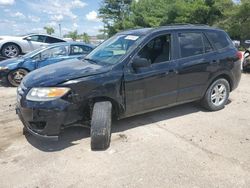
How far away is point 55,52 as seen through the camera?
9078 mm

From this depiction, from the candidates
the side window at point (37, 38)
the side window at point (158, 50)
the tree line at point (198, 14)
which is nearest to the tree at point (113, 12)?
the tree line at point (198, 14)

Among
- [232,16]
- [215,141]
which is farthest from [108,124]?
[232,16]

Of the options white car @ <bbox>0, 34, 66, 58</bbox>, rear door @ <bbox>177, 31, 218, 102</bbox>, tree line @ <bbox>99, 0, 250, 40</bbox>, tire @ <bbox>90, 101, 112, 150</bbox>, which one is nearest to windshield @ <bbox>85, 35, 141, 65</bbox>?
tire @ <bbox>90, 101, 112, 150</bbox>

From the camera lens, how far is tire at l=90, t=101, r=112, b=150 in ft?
13.4

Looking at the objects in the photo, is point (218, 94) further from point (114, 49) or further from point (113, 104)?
point (113, 104)

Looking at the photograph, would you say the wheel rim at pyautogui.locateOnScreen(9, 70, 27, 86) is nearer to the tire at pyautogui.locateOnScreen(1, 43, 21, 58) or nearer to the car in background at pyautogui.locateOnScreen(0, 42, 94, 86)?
the car in background at pyautogui.locateOnScreen(0, 42, 94, 86)

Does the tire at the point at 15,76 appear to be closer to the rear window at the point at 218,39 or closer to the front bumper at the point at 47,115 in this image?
the front bumper at the point at 47,115

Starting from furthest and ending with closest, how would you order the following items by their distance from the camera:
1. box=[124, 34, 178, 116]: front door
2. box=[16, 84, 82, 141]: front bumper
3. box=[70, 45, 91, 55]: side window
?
box=[70, 45, 91, 55]: side window < box=[124, 34, 178, 116]: front door < box=[16, 84, 82, 141]: front bumper

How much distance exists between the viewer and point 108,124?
4191 mm

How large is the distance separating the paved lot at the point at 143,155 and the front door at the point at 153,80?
46cm

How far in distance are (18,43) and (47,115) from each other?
9.69 meters

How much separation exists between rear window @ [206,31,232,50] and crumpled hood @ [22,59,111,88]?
8.12 feet

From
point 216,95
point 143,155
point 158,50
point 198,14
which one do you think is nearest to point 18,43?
point 158,50

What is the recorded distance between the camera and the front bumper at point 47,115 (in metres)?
3.96
